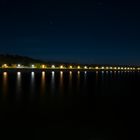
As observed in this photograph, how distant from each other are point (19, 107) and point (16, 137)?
15.7 feet

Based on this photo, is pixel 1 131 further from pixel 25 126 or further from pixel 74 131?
pixel 74 131

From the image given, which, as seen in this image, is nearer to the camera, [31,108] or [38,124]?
[38,124]

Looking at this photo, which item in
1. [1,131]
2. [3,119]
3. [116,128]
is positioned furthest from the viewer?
[3,119]

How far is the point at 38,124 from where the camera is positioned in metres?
8.68

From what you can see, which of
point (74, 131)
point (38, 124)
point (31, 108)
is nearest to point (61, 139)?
point (74, 131)

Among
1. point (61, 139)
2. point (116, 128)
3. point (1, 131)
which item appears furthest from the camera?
point (116, 128)

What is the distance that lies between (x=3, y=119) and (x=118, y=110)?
519 centimetres

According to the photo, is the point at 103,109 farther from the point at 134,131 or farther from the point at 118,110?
the point at 134,131

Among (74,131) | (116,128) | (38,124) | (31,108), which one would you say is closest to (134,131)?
(116,128)

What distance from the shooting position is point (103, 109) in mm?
11805

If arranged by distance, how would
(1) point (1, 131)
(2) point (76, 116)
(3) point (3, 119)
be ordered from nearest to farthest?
(1) point (1, 131)
(3) point (3, 119)
(2) point (76, 116)

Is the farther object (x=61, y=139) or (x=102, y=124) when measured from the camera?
(x=102, y=124)

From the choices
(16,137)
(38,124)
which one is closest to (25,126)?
(38,124)

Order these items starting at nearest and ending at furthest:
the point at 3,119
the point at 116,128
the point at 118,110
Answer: the point at 116,128 < the point at 3,119 < the point at 118,110
